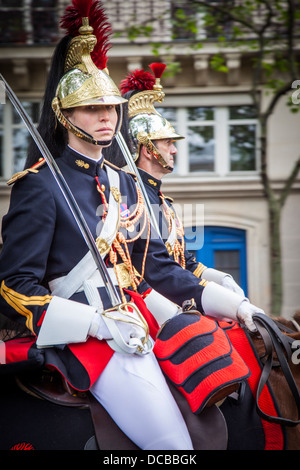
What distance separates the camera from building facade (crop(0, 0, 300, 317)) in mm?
8977

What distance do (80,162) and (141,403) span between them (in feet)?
3.68

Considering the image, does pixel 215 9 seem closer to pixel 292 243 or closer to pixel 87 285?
pixel 292 243

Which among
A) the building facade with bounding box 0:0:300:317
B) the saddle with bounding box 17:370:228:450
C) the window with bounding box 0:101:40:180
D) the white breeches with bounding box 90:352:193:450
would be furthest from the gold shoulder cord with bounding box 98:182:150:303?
the building facade with bounding box 0:0:300:317

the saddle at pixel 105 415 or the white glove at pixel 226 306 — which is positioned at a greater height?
the white glove at pixel 226 306

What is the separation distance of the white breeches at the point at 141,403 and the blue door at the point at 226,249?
22.0 ft

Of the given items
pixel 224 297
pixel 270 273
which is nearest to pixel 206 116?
pixel 270 273

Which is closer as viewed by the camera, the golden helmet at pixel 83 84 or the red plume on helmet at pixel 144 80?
the golden helmet at pixel 83 84

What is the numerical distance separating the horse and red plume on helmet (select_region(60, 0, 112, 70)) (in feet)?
4.75

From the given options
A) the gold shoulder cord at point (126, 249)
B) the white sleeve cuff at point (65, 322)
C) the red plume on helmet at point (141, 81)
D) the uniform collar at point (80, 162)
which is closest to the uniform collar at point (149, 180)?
the red plume on helmet at point (141, 81)

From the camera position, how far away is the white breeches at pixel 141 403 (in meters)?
2.39

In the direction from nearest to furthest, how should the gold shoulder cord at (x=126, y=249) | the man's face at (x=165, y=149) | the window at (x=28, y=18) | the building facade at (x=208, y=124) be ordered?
the gold shoulder cord at (x=126, y=249)
the man's face at (x=165, y=149)
the window at (x=28, y=18)
the building facade at (x=208, y=124)

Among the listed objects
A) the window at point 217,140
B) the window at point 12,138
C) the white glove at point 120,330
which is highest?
the white glove at point 120,330

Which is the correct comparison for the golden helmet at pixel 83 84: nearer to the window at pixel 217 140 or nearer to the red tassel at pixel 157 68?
the red tassel at pixel 157 68

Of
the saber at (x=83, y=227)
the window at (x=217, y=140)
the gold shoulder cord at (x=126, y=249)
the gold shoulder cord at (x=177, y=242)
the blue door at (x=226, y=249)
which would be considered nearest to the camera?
the saber at (x=83, y=227)
